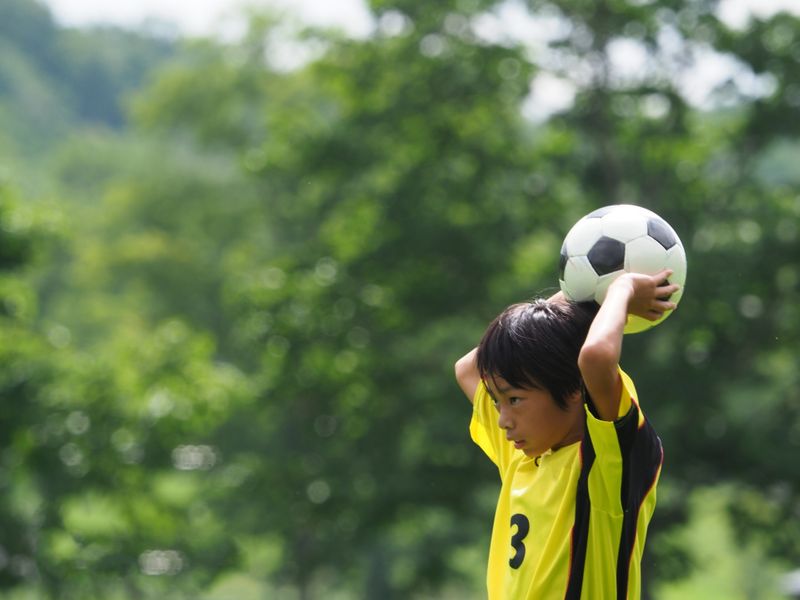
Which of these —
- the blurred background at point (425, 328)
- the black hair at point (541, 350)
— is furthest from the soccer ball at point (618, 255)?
the blurred background at point (425, 328)

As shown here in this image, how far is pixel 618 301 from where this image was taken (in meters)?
2.67

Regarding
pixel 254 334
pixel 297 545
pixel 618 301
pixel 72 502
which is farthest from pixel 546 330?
pixel 297 545

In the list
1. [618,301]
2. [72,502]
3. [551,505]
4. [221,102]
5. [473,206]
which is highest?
[221,102]

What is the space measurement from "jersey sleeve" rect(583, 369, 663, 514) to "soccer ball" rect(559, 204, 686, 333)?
0.26m

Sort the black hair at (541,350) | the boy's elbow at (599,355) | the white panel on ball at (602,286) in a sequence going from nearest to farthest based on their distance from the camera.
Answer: the boy's elbow at (599,355), the black hair at (541,350), the white panel on ball at (602,286)

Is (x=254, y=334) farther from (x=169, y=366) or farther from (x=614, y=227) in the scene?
(x=614, y=227)

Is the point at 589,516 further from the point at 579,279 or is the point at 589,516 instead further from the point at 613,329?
the point at 579,279

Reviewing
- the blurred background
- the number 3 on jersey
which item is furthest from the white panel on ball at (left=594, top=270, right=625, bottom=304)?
the blurred background

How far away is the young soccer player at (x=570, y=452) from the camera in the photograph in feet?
8.83

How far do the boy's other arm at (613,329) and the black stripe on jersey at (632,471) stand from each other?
0.05 meters

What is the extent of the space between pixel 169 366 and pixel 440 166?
4.67 m

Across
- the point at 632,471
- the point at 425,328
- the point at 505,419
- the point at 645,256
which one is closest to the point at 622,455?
the point at 632,471

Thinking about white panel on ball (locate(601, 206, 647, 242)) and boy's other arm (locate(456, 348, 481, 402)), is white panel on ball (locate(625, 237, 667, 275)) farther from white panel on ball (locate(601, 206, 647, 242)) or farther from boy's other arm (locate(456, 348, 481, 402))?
boy's other arm (locate(456, 348, 481, 402))

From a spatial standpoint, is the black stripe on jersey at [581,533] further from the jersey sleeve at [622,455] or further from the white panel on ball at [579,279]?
the white panel on ball at [579,279]
